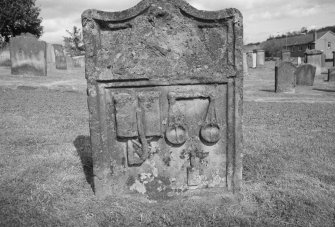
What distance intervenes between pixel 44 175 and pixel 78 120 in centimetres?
343

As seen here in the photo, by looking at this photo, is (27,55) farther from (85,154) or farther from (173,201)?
(173,201)

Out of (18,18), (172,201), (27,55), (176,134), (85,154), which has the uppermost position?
(18,18)

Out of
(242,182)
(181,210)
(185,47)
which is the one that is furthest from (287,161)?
(185,47)

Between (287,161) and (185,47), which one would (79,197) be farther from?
(287,161)

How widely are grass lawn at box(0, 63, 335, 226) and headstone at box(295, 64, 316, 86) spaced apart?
9.29m

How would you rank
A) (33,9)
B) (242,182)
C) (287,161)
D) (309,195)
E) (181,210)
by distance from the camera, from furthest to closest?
(33,9)
(287,161)
(242,182)
(309,195)
(181,210)

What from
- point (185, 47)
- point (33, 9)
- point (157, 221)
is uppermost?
point (33, 9)

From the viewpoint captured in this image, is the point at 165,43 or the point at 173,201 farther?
the point at 173,201

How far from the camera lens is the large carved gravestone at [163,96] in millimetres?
3389

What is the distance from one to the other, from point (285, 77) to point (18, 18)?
2809 cm

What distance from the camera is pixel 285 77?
42.9 ft

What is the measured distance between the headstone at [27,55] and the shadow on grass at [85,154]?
438 inches

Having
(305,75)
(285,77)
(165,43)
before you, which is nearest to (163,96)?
(165,43)

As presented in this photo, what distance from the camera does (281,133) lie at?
641 cm
